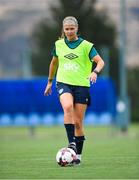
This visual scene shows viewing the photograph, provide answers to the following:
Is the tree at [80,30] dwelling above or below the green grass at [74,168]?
above

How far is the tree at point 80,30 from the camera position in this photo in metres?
41.8

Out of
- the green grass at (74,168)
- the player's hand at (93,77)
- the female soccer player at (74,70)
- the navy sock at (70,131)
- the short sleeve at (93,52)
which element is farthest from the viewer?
the short sleeve at (93,52)

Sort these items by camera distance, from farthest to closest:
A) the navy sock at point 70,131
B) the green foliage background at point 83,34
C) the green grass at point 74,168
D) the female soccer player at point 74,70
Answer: the green foliage background at point 83,34
the female soccer player at point 74,70
the navy sock at point 70,131
the green grass at point 74,168

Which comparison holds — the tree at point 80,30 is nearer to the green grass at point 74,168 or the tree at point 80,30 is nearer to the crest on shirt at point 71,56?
the green grass at point 74,168

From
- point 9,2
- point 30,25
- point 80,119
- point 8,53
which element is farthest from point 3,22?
point 80,119

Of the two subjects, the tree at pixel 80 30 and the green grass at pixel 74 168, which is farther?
the tree at pixel 80 30

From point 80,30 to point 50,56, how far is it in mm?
1836

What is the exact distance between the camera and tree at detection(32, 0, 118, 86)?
137ft

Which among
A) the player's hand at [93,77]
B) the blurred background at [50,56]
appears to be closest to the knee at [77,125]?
the player's hand at [93,77]

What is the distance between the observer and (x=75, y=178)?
11922mm

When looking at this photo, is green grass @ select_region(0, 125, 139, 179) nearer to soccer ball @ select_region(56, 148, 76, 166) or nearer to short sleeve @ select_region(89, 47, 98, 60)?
soccer ball @ select_region(56, 148, 76, 166)

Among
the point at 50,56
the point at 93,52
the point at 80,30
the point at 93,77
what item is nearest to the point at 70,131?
the point at 93,77

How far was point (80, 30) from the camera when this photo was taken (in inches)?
1689

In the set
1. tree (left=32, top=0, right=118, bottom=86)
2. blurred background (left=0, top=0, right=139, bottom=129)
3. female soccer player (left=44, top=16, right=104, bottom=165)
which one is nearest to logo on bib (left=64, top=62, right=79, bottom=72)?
female soccer player (left=44, top=16, right=104, bottom=165)
